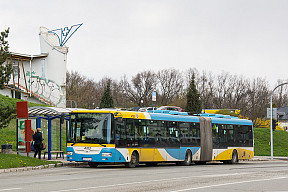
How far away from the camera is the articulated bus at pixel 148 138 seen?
23141 millimetres

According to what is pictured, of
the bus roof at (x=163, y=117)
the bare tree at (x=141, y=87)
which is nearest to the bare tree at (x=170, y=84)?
the bare tree at (x=141, y=87)

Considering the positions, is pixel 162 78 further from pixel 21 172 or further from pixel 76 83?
pixel 21 172

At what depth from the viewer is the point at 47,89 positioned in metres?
57.4

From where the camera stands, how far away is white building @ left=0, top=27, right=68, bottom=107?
56.4m

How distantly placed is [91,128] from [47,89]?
116 feet

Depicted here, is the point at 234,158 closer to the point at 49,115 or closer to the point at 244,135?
the point at 244,135

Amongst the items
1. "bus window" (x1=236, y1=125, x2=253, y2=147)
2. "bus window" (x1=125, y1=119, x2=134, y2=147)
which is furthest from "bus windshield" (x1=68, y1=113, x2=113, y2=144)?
"bus window" (x1=236, y1=125, x2=253, y2=147)

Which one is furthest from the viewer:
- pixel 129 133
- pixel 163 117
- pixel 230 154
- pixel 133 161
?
pixel 230 154

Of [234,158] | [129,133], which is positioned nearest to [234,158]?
[234,158]

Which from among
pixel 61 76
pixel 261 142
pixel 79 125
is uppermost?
pixel 61 76

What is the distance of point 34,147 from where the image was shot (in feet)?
84.1

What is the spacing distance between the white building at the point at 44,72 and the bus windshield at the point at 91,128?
33.2 meters

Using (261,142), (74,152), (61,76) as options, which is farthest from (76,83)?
(74,152)

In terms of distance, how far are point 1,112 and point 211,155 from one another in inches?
541
